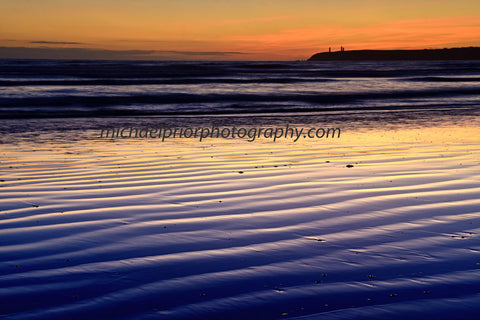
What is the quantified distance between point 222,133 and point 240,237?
328 inches

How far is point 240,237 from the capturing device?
4.52 meters

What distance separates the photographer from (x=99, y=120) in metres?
16.3

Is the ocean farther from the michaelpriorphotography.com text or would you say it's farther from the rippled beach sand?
the michaelpriorphotography.com text

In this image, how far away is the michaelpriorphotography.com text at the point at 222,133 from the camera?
11.9 metres

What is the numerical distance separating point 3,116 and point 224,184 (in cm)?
1321

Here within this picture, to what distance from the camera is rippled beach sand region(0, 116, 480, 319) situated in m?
3.19

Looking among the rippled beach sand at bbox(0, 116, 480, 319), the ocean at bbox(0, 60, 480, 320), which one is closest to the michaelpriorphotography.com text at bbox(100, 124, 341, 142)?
Result: the ocean at bbox(0, 60, 480, 320)

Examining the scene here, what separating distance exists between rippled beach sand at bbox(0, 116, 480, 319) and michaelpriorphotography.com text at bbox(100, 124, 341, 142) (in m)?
3.06

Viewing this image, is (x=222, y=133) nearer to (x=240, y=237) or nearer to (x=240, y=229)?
(x=240, y=229)

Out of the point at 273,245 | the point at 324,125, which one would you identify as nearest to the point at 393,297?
the point at 273,245

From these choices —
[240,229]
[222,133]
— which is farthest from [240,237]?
[222,133]

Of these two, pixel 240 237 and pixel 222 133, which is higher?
pixel 222 133

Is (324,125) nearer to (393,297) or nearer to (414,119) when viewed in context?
(414,119)

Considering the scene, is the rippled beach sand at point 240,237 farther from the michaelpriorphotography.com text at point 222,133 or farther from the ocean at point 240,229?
the michaelpriorphotography.com text at point 222,133
